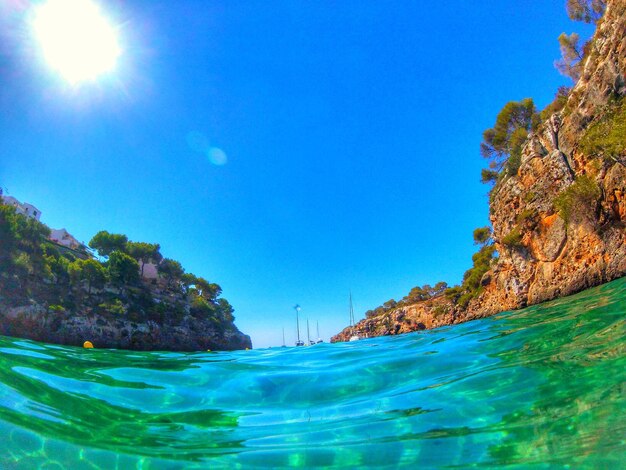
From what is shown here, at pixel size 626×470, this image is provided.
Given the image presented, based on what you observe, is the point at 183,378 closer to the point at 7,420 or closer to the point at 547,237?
the point at 7,420

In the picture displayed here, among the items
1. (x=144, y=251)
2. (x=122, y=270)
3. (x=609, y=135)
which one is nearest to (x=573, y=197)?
(x=609, y=135)

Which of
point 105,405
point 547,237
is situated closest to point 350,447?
point 105,405

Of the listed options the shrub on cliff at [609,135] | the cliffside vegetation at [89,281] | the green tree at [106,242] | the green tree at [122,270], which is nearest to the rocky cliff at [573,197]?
the shrub on cliff at [609,135]

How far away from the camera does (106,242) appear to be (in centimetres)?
5906

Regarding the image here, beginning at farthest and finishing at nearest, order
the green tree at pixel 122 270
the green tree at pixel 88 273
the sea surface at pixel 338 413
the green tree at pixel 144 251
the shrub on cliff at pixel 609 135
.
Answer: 1. the green tree at pixel 144 251
2. the green tree at pixel 122 270
3. the green tree at pixel 88 273
4. the shrub on cliff at pixel 609 135
5. the sea surface at pixel 338 413

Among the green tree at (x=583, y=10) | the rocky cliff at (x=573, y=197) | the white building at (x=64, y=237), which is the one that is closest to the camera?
the rocky cliff at (x=573, y=197)

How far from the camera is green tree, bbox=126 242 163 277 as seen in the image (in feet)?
203

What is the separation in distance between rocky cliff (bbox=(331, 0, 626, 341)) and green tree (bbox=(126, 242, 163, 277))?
2329 inches

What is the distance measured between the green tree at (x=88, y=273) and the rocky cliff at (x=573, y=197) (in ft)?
148

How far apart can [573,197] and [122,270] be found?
52099 mm

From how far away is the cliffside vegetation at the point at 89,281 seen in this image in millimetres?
33031

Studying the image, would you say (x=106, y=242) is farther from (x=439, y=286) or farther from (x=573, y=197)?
(x=573, y=197)

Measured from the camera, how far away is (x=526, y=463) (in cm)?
256

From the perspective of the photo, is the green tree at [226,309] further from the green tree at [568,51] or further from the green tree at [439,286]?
the green tree at [568,51]
